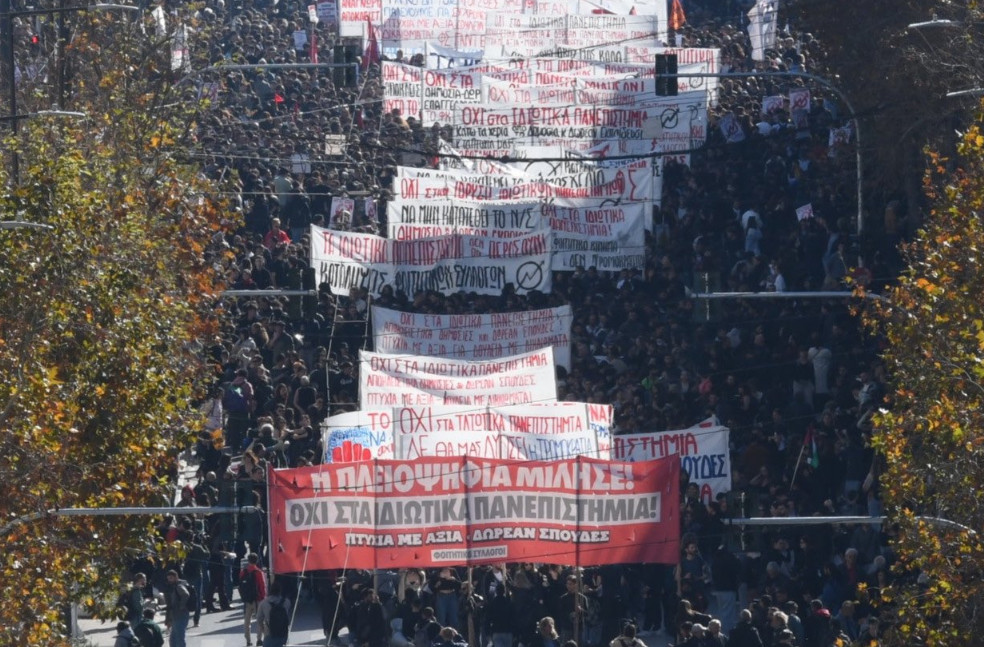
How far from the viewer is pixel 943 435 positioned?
20469 mm

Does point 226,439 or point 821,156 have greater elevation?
point 821,156

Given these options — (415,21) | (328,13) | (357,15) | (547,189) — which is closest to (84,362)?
(547,189)

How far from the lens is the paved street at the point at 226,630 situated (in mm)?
27266

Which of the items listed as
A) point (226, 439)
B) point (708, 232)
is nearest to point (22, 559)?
point (226, 439)

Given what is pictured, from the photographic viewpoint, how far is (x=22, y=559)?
21531 mm

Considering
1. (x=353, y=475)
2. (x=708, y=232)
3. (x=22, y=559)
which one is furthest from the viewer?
(x=708, y=232)

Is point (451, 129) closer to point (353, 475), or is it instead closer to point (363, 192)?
point (363, 192)

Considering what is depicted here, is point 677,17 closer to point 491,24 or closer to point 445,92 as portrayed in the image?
point 491,24

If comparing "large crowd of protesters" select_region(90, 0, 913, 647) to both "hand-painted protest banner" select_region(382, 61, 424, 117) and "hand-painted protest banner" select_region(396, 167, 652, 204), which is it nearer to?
"hand-painted protest banner" select_region(382, 61, 424, 117)

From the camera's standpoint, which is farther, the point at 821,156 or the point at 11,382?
the point at 821,156

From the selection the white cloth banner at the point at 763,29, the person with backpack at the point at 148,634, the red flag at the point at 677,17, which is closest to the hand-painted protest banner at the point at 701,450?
the person with backpack at the point at 148,634

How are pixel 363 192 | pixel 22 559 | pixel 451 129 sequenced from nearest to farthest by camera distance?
pixel 22 559 → pixel 363 192 → pixel 451 129

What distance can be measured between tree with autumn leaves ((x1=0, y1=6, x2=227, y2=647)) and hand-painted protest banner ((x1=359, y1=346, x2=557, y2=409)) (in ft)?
7.26

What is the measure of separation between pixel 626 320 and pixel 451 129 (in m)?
12.2
